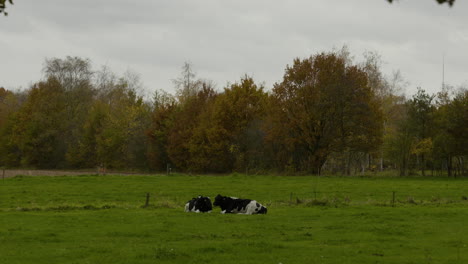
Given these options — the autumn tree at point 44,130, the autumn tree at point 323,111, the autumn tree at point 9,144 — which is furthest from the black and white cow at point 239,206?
the autumn tree at point 9,144

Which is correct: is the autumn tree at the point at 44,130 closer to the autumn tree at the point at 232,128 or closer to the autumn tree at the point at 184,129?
the autumn tree at the point at 184,129

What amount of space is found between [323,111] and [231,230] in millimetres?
37595

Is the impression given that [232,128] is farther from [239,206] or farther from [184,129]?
[239,206]

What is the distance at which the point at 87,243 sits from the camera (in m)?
15.0

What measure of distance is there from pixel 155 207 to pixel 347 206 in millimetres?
9362

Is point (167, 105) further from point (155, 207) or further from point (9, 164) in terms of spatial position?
point (155, 207)

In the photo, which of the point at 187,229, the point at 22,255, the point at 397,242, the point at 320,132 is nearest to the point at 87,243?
the point at 22,255

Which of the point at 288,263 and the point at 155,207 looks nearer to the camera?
the point at 288,263

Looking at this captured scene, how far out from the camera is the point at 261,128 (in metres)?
57.0

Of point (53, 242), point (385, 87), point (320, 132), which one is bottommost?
point (53, 242)

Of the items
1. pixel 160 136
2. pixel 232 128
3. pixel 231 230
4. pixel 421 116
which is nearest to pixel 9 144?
pixel 160 136

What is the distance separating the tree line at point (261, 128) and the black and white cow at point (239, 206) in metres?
31.8

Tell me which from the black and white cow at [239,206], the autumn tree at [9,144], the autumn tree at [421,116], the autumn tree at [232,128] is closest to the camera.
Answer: the black and white cow at [239,206]

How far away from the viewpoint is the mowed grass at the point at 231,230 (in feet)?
43.1
